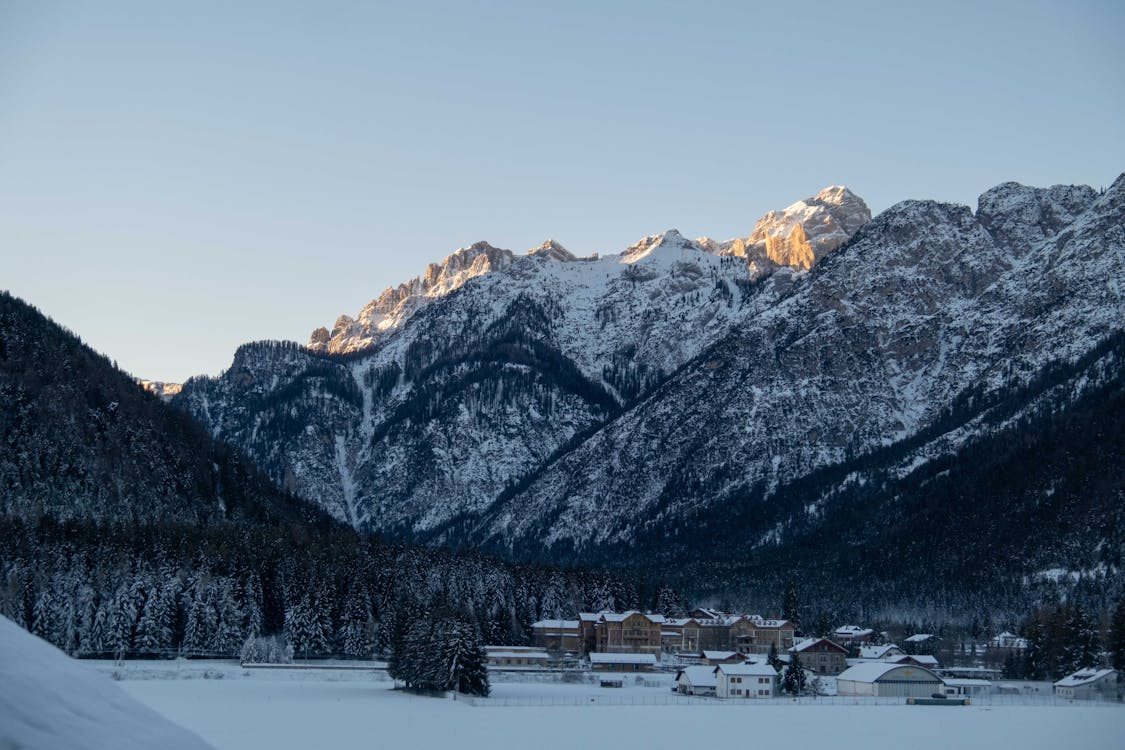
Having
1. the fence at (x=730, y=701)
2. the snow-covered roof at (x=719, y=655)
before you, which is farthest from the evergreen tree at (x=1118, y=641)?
the snow-covered roof at (x=719, y=655)

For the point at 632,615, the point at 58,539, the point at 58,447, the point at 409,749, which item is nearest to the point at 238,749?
the point at 409,749

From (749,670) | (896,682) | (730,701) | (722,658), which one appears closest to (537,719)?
(730,701)

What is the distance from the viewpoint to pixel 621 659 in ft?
478

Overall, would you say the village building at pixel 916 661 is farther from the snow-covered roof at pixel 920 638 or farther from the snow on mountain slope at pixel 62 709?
the snow on mountain slope at pixel 62 709

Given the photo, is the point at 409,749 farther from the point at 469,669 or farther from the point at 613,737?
the point at 469,669

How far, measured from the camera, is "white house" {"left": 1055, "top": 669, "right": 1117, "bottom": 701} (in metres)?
119

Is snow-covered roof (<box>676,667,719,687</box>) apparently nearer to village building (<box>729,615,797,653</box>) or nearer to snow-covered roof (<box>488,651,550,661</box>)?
snow-covered roof (<box>488,651,550,661</box>)

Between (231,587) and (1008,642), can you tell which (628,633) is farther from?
(231,587)

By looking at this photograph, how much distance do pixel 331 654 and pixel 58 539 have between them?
32236mm

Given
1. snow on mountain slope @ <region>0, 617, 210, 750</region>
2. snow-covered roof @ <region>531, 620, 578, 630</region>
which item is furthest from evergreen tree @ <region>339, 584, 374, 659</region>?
snow on mountain slope @ <region>0, 617, 210, 750</region>

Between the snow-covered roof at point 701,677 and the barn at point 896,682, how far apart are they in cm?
1657

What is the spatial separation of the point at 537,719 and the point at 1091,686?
66.7 meters

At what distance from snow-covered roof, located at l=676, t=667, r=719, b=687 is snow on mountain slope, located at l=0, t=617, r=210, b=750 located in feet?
396

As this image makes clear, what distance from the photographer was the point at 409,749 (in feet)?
201
